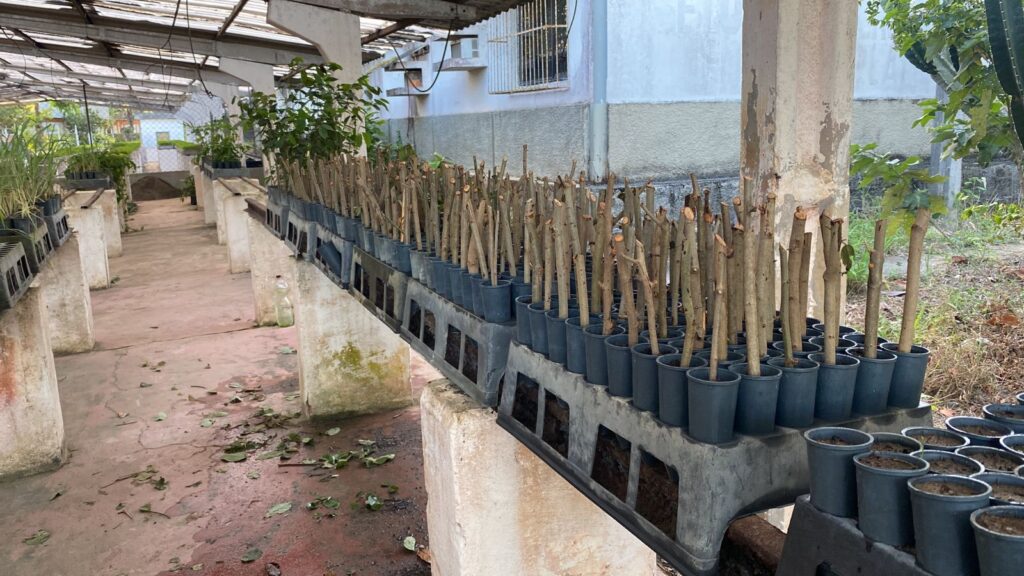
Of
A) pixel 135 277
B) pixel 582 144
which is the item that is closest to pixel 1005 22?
pixel 582 144

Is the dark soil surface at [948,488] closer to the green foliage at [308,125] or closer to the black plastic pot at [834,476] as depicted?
the black plastic pot at [834,476]

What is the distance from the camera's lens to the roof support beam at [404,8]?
6039mm

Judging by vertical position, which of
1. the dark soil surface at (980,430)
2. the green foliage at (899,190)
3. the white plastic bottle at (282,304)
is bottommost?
the white plastic bottle at (282,304)

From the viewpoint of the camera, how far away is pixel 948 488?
101 cm

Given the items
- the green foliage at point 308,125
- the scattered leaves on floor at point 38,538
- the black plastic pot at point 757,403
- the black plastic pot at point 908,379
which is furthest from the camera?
the green foliage at point 308,125

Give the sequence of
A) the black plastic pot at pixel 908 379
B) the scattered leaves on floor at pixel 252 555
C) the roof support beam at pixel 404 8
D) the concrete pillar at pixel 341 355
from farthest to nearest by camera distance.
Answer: the roof support beam at pixel 404 8, the concrete pillar at pixel 341 355, the scattered leaves on floor at pixel 252 555, the black plastic pot at pixel 908 379

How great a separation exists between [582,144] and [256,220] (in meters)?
3.61

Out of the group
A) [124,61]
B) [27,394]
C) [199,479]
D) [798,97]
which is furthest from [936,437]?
[124,61]

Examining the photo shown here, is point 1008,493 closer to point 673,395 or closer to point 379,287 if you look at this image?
point 673,395

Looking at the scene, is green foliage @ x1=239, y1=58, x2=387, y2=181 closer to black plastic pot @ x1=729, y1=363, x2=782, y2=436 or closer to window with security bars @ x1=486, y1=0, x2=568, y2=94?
window with security bars @ x1=486, y1=0, x2=568, y2=94

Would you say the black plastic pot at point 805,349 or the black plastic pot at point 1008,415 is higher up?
the black plastic pot at point 805,349

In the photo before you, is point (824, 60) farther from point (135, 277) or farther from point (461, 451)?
point (135, 277)

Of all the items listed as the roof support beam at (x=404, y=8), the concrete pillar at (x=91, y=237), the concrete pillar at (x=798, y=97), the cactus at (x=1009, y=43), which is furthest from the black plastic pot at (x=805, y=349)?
the concrete pillar at (x=91, y=237)

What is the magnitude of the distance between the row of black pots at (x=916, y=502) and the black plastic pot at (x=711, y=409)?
15 centimetres
